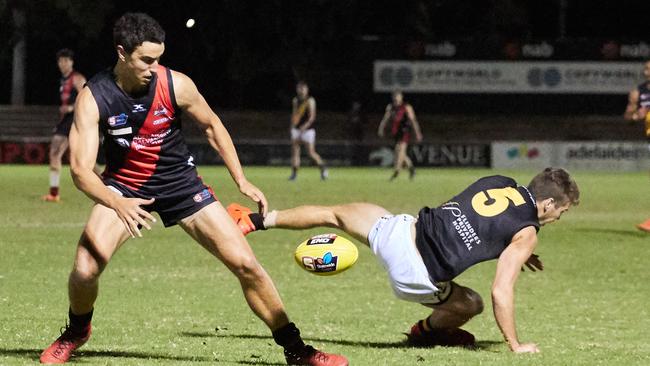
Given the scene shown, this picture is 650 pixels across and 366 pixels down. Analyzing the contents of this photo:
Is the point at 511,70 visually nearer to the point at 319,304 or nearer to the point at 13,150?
the point at 13,150

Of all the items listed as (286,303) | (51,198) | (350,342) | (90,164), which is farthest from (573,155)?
(90,164)

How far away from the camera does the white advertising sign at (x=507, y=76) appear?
40594mm

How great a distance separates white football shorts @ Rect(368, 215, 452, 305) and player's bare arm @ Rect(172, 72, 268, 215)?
778 mm

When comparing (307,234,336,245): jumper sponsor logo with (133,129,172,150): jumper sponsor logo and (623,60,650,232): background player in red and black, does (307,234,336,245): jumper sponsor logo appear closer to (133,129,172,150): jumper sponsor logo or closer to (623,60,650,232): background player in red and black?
(133,129,172,150): jumper sponsor logo

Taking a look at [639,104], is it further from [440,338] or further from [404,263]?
[404,263]

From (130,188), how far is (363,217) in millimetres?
1616

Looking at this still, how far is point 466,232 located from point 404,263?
42 cm

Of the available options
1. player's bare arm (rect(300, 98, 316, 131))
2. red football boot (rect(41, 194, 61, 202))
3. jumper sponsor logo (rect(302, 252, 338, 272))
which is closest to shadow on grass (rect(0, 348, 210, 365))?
jumper sponsor logo (rect(302, 252, 338, 272))

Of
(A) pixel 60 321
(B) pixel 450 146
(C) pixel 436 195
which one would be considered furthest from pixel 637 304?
(B) pixel 450 146

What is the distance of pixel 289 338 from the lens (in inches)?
314

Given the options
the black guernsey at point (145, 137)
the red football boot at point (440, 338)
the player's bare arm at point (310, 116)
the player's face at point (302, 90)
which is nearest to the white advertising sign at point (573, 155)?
the player's face at point (302, 90)

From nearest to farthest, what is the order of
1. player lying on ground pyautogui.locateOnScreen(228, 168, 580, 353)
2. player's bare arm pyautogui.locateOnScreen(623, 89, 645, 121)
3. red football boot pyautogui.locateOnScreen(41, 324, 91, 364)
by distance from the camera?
red football boot pyautogui.locateOnScreen(41, 324, 91, 364) → player lying on ground pyautogui.locateOnScreen(228, 168, 580, 353) → player's bare arm pyautogui.locateOnScreen(623, 89, 645, 121)

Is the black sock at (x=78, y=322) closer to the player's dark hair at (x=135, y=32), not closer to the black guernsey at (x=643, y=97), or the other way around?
the player's dark hair at (x=135, y=32)

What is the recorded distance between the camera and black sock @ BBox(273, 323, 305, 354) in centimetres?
796
